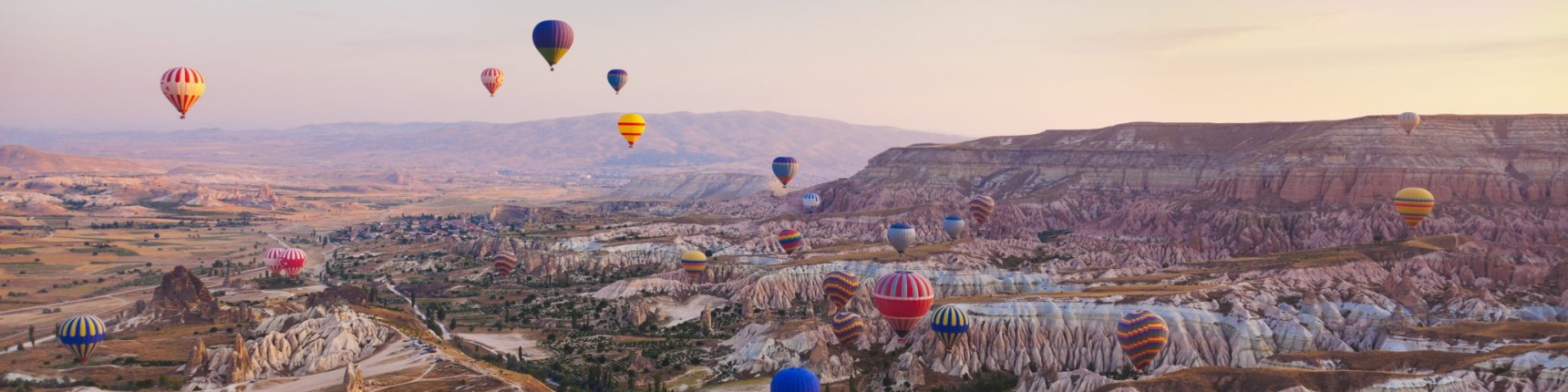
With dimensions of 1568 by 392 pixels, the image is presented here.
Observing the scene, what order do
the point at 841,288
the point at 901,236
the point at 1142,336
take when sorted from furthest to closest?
the point at 901,236
the point at 841,288
the point at 1142,336

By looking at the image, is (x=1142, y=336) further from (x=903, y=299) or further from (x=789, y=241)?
(x=789, y=241)

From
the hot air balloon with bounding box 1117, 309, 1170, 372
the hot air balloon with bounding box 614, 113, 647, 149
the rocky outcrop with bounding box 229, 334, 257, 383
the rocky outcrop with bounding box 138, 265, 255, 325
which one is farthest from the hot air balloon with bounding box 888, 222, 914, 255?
the rocky outcrop with bounding box 229, 334, 257, 383

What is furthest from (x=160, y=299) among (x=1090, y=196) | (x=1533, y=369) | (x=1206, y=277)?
(x=1090, y=196)

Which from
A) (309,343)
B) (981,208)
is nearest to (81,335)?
(309,343)

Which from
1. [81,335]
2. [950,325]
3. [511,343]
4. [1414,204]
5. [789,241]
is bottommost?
[511,343]

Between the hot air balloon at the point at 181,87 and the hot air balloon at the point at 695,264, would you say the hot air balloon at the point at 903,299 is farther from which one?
the hot air balloon at the point at 181,87

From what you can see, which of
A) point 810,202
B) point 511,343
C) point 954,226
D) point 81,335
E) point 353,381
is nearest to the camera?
point 353,381

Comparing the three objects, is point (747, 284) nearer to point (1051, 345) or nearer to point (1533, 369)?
point (1051, 345)
